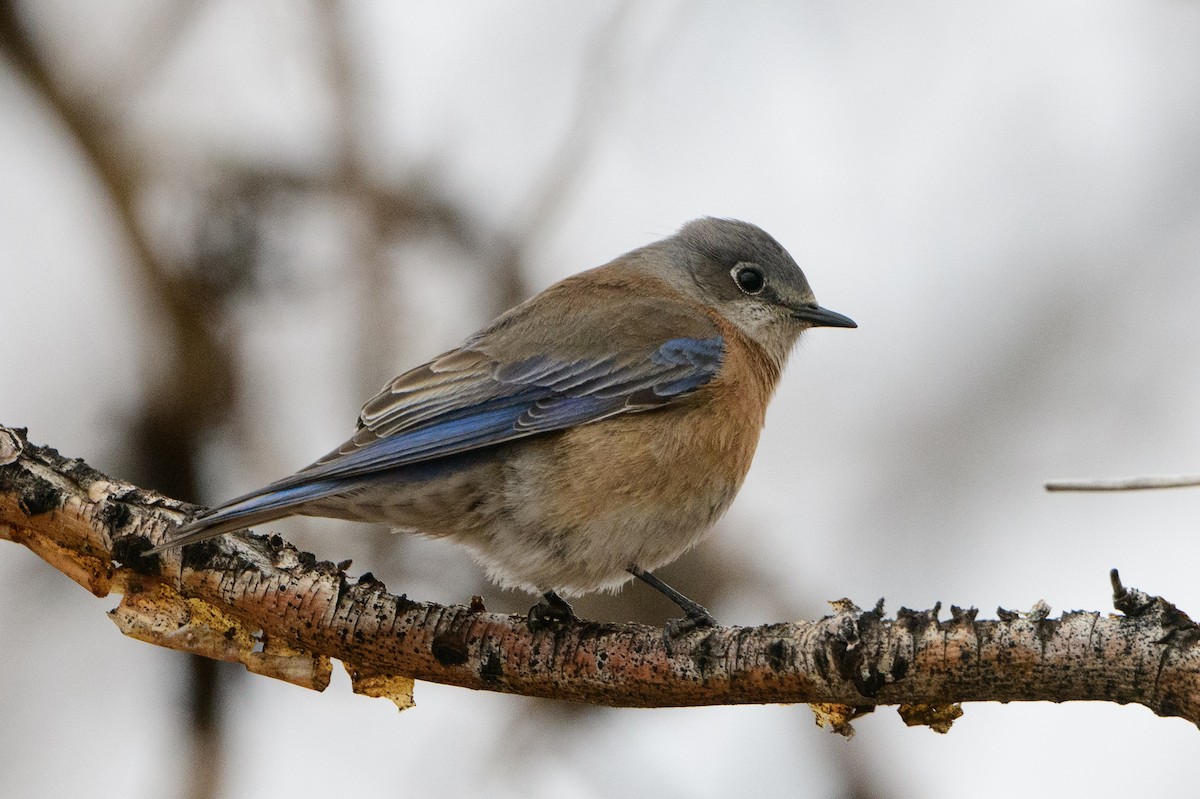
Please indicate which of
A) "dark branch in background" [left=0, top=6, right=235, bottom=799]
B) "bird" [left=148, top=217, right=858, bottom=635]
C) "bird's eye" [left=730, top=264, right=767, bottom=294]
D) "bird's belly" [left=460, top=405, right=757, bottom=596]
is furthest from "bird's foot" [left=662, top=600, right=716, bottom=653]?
"bird's eye" [left=730, top=264, right=767, bottom=294]

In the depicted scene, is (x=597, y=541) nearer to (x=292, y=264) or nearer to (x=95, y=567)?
(x=95, y=567)

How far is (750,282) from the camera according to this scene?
6805 millimetres

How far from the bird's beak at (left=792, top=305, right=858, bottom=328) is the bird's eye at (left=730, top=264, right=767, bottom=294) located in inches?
10.0

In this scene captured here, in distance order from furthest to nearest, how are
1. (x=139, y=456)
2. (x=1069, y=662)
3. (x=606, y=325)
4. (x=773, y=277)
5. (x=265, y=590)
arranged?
1. (x=773, y=277)
2. (x=606, y=325)
3. (x=139, y=456)
4. (x=265, y=590)
5. (x=1069, y=662)

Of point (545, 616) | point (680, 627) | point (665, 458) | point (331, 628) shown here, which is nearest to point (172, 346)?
point (331, 628)

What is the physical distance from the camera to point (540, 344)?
19.1 feet

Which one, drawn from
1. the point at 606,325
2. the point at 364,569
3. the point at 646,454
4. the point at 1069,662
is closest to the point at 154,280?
the point at 364,569

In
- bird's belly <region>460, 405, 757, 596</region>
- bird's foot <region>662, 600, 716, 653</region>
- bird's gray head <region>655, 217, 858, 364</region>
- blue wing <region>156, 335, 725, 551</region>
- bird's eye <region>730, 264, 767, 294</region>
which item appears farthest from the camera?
bird's eye <region>730, 264, 767, 294</region>

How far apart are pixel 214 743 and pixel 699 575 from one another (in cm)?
252

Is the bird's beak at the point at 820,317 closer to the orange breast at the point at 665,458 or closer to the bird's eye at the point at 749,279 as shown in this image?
the bird's eye at the point at 749,279

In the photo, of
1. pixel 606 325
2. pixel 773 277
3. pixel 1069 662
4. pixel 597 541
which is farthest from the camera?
pixel 773 277

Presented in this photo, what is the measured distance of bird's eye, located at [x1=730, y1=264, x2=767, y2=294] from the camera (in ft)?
22.2

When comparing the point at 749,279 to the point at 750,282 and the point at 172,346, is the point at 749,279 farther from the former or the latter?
the point at 172,346

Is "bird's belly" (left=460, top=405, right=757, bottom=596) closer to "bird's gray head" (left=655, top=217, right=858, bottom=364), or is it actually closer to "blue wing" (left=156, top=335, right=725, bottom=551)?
"blue wing" (left=156, top=335, right=725, bottom=551)
